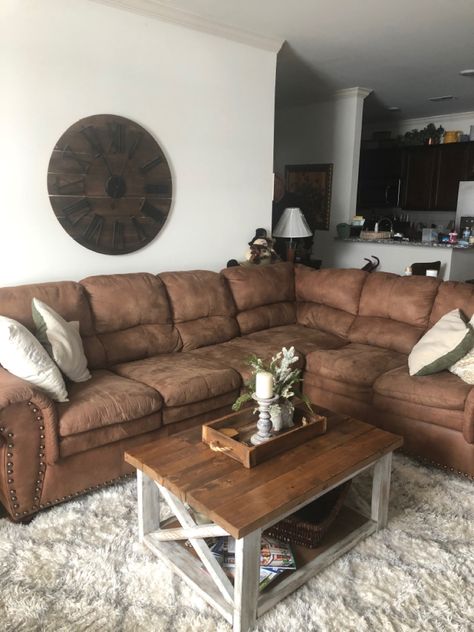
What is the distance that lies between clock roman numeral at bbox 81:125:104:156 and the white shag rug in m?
2.25

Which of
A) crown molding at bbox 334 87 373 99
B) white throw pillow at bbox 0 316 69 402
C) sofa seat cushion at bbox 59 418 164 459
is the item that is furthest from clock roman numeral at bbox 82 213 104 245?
crown molding at bbox 334 87 373 99

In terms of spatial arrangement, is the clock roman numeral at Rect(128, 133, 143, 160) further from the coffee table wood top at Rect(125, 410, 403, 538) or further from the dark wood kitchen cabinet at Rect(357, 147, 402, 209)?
the dark wood kitchen cabinet at Rect(357, 147, 402, 209)

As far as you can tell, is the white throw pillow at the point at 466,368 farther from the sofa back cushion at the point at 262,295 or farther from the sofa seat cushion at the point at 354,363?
the sofa back cushion at the point at 262,295

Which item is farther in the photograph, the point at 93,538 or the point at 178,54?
the point at 178,54

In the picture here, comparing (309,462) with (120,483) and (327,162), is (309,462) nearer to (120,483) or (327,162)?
(120,483)

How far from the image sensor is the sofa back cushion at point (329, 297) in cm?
404

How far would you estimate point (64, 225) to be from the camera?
11.3 feet

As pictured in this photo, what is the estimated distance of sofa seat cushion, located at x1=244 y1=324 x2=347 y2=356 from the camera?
3.68m

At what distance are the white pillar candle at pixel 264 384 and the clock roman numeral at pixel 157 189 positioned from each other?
216cm

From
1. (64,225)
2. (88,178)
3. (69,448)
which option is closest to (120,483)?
(69,448)

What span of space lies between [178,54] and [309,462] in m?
3.11

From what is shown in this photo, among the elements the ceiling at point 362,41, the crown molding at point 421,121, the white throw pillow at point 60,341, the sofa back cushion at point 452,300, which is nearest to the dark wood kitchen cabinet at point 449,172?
the crown molding at point 421,121

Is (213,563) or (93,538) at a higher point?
(213,563)

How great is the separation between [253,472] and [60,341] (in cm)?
132
